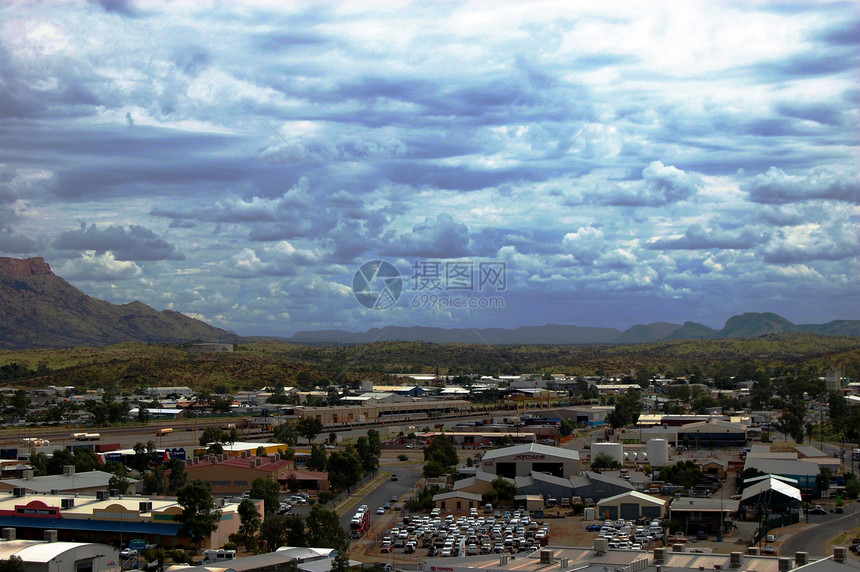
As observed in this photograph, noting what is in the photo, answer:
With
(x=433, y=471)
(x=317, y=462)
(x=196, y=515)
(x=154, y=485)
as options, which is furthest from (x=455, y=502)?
(x=154, y=485)

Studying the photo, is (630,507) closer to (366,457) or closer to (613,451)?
(613,451)

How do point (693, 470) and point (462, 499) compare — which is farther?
point (693, 470)

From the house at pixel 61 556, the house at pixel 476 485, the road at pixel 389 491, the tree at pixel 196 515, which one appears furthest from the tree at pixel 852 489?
the house at pixel 61 556

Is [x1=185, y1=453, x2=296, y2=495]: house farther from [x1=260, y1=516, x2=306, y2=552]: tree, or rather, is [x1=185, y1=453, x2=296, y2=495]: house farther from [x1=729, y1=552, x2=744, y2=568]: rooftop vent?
[x1=729, y1=552, x2=744, y2=568]: rooftop vent

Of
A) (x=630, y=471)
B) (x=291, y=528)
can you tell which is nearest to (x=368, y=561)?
(x=291, y=528)

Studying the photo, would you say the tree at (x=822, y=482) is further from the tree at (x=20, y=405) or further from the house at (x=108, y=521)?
the tree at (x=20, y=405)

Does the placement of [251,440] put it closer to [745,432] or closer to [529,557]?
[745,432]
